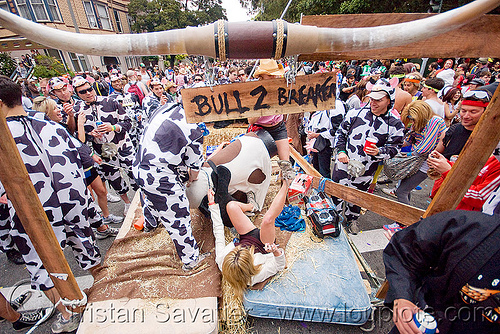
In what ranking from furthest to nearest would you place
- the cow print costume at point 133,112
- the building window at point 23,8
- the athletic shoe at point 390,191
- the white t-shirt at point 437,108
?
the building window at point 23,8 → the athletic shoe at point 390,191 → the cow print costume at point 133,112 → the white t-shirt at point 437,108

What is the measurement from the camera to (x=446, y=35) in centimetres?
139

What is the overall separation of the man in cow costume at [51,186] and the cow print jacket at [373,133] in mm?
3456

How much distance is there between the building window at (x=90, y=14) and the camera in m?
21.5

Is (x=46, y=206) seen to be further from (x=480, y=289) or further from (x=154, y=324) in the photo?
(x=480, y=289)

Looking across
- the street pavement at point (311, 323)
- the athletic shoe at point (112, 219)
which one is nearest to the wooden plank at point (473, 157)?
the street pavement at point (311, 323)

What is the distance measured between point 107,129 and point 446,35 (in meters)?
4.27

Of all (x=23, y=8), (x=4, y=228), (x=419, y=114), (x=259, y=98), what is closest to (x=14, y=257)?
(x=4, y=228)

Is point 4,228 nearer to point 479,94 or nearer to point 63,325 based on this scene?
point 63,325

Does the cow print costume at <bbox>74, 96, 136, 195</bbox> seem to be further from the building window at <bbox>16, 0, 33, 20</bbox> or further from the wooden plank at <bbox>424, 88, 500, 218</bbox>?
the building window at <bbox>16, 0, 33, 20</bbox>

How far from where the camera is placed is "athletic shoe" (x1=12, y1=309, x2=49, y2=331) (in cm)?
249

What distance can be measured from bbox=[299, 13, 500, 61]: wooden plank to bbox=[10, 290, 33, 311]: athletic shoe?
419cm

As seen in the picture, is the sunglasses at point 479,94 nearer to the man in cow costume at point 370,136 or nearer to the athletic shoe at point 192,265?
the man in cow costume at point 370,136

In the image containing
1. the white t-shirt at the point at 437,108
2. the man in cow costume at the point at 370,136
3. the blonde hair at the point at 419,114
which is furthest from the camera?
the white t-shirt at the point at 437,108

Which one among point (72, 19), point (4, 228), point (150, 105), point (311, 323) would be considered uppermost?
point (72, 19)
